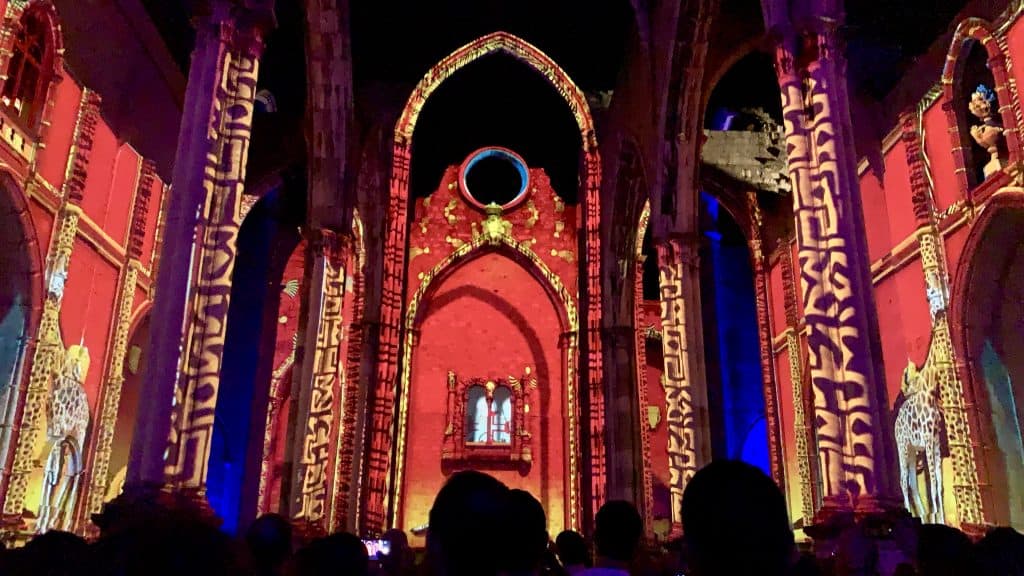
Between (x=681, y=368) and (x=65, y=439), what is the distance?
30.0ft

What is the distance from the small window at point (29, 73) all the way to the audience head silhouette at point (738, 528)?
34.9ft

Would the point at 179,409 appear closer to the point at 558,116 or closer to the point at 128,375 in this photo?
the point at 128,375

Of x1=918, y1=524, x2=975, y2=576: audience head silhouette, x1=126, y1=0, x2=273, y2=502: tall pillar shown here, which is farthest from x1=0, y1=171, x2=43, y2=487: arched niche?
x1=918, y1=524, x2=975, y2=576: audience head silhouette

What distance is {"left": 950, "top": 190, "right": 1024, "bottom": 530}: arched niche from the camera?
9445 mm

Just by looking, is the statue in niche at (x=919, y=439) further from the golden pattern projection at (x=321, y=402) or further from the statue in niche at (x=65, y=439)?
the statue in niche at (x=65, y=439)

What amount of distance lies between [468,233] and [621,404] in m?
5.69

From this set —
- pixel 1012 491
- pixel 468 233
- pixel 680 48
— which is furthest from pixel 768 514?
pixel 468 233

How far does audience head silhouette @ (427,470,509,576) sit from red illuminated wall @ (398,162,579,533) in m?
15.2

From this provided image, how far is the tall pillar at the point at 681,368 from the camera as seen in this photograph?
35.8ft

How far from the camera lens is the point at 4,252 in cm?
1009

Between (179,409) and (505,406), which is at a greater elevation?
(505,406)

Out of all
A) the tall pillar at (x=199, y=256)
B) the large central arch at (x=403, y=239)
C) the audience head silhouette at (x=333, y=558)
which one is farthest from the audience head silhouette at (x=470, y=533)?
the large central arch at (x=403, y=239)

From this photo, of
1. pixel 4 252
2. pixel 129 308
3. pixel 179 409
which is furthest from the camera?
pixel 129 308

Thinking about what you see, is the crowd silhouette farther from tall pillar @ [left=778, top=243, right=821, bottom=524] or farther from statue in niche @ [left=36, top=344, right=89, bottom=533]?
tall pillar @ [left=778, top=243, right=821, bottom=524]
